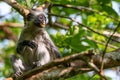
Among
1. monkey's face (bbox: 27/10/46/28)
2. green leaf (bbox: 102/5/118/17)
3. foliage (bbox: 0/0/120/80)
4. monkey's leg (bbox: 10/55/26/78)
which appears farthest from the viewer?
monkey's face (bbox: 27/10/46/28)

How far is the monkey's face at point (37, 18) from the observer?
7.57m

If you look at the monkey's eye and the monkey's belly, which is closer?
the monkey's belly

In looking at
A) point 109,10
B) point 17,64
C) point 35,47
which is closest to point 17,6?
point 35,47

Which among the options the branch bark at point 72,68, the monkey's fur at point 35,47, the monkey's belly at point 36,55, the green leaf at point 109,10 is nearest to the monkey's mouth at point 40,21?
the monkey's fur at point 35,47

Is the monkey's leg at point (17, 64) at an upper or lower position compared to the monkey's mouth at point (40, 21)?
lower

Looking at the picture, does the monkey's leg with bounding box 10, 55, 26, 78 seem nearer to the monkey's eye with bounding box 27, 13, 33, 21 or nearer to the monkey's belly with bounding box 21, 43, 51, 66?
the monkey's belly with bounding box 21, 43, 51, 66

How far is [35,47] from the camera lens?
7430mm

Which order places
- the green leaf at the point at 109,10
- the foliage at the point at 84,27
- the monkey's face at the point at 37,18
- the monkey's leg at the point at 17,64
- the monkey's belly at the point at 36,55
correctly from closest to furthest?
1. the foliage at the point at 84,27
2. the green leaf at the point at 109,10
3. the monkey's leg at the point at 17,64
4. the monkey's belly at the point at 36,55
5. the monkey's face at the point at 37,18

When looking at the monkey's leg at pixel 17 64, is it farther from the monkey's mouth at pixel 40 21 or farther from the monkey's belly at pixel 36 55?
the monkey's mouth at pixel 40 21

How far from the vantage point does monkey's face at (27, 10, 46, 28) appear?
757 centimetres

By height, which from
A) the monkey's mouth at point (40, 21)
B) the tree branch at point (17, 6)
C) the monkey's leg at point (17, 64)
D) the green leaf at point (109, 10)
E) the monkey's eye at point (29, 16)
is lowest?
the monkey's leg at point (17, 64)

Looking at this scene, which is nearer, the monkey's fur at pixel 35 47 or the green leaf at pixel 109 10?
the green leaf at pixel 109 10

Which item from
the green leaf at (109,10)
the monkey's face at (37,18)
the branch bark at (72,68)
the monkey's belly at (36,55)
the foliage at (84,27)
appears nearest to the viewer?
the branch bark at (72,68)

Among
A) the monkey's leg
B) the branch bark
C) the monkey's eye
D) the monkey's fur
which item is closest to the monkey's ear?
the monkey's fur
